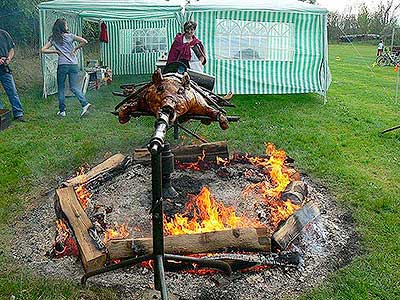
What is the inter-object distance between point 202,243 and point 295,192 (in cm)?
148

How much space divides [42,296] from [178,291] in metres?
0.98

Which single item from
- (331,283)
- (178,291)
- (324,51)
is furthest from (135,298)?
(324,51)

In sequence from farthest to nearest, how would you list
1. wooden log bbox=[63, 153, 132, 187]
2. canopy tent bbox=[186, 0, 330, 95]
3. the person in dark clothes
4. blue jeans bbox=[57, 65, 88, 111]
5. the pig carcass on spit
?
1. canopy tent bbox=[186, 0, 330, 95]
2. blue jeans bbox=[57, 65, 88, 111]
3. the person in dark clothes
4. wooden log bbox=[63, 153, 132, 187]
5. the pig carcass on spit

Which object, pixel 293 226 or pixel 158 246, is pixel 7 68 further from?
pixel 293 226

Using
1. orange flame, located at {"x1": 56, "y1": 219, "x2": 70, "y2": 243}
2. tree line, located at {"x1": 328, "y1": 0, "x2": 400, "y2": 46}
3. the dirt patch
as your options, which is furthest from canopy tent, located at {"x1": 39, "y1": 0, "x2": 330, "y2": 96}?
tree line, located at {"x1": 328, "y1": 0, "x2": 400, "y2": 46}

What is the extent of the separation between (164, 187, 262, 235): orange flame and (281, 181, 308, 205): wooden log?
1.62 ft

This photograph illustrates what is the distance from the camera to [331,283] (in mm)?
3309

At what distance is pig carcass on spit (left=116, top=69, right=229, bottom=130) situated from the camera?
277 centimetres

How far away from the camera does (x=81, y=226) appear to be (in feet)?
11.7

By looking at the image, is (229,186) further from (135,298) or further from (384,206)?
(135,298)

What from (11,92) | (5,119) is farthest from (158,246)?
(11,92)

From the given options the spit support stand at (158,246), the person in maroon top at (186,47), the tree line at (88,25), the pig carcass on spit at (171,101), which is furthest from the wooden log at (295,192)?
the tree line at (88,25)

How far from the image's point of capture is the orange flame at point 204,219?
3.79m

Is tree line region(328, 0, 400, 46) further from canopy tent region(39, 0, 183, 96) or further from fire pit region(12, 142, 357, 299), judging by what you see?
fire pit region(12, 142, 357, 299)
